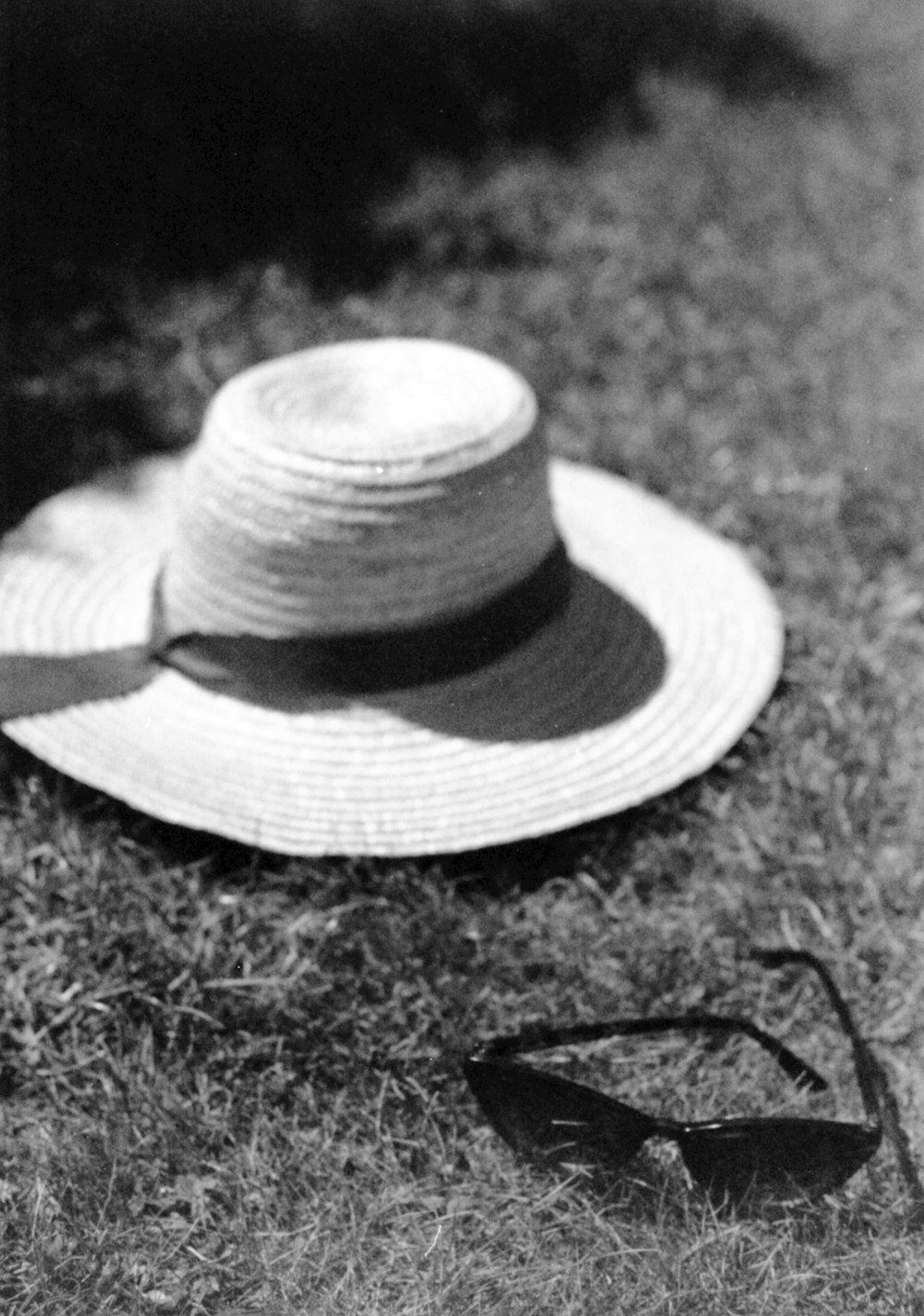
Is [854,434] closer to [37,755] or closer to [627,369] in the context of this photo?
[627,369]

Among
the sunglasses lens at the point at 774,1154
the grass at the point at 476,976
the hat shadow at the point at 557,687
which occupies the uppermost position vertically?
the hat shadow at the point at 557,687

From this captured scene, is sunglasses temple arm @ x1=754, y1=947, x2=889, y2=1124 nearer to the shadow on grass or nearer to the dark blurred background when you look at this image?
the dark blurred background

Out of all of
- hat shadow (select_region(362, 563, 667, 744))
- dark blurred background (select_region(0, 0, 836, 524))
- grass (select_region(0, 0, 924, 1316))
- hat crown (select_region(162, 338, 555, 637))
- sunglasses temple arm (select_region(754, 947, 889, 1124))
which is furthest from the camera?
dark blurred background (select_region(0, 0, 836, 524))

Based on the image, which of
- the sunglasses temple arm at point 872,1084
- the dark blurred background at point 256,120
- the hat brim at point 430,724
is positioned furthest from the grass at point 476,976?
the dark blurred background at point 256,120

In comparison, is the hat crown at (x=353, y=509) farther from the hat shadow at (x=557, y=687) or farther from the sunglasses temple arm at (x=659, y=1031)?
the sunglasses temple arm at (x=659, y=1031)

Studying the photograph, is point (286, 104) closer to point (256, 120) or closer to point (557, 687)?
point (256, 120)

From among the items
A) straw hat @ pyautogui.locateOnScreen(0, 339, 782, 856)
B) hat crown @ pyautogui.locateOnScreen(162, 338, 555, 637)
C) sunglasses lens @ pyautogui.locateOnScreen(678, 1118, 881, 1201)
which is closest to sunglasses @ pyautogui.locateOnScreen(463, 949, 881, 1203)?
sunglasses lens @ pyautogui.locateOnScreen(678, 1118, 881, 1201)
